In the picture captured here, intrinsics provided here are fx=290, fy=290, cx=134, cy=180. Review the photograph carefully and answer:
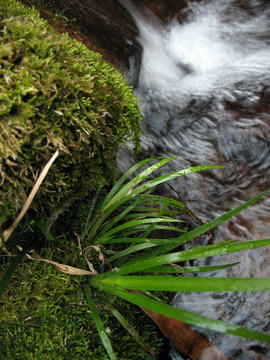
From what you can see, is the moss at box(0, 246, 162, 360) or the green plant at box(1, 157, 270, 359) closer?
the green plant at box(1, 157, 270, 359)

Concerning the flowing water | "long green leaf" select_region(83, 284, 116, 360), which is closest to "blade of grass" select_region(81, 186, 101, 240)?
"long green leaf" select_region(83, 284, 116, 360)

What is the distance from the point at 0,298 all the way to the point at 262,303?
1.43m

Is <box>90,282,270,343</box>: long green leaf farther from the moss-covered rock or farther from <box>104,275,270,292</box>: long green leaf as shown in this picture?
the moss-covered rock

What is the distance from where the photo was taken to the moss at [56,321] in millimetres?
1313

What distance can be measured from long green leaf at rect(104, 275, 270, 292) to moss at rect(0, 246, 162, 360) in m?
0.40

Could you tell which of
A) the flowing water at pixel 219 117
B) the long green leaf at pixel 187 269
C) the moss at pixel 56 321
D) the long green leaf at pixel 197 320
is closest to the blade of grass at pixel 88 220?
the moss at pixel 56 321

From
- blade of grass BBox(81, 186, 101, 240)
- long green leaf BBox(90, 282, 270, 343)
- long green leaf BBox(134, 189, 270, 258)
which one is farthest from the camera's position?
blade of grass BBox(81, 186, 101, 240)

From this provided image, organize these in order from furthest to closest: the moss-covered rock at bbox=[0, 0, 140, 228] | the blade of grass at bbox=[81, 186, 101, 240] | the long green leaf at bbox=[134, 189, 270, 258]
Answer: the blade of grass at bbox=[81, 186, 101, 240] < the long green leaf at bbox=[134, 189, 270, 258] < the moss-covered rock at bbox=[0, 0, 140, 228]

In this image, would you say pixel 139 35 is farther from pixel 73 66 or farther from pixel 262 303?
pixel 262 303

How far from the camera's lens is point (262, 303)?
169cm

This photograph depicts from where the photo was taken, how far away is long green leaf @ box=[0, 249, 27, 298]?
134 centimetres

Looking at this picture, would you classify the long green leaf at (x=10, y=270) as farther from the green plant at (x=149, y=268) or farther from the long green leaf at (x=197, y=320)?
the long green leaf at (x=197, y=320)

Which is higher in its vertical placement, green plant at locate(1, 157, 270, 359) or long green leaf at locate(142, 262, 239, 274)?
green plant at locate(1, 157, 270, 359)

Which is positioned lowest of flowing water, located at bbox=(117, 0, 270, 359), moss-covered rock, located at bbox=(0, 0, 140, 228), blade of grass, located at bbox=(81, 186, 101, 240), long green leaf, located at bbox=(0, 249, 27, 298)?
flowing water, located at bbox=(117, 0, 270, 359)
